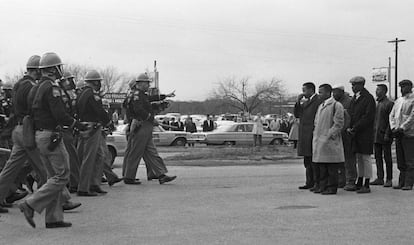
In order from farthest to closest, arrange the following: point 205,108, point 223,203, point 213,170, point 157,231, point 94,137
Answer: point 205,108 → point 213,170 → point 94,137 → point 223,203 → point 157,231

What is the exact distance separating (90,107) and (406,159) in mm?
5416

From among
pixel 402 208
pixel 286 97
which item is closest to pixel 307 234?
pixel 402 208

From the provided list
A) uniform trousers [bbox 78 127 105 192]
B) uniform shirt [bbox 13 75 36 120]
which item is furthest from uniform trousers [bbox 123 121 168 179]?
uniform shirt [bbox 13 75 36 120]

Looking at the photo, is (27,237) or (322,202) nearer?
(27,237)

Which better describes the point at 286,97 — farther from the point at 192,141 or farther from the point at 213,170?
the point at 213,170

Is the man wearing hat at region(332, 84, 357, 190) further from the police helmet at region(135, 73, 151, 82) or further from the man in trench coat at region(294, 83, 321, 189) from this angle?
the police helmet at region(135, 73, 151, 82)

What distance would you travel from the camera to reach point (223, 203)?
9570 millimetres

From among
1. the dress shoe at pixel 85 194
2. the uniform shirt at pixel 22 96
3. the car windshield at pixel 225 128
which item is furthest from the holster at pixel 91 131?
the car windshield at pixel 225 128

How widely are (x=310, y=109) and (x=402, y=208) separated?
276 cm

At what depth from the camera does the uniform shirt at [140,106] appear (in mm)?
11922

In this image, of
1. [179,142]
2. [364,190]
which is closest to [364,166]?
[364,190]

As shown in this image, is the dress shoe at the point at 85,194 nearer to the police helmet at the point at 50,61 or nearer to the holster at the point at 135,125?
the holster at the point at 135,125

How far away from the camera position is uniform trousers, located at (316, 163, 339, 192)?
10.5 meters

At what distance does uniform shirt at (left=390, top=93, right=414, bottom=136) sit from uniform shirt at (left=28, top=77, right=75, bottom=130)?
19.3 ft
